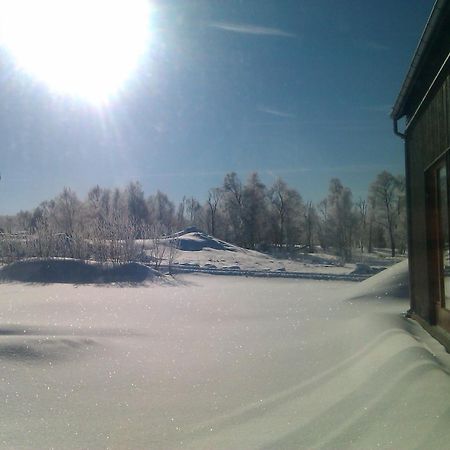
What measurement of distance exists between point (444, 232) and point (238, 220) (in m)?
54.1

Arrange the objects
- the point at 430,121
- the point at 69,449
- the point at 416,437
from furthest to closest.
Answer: the point at 430,121, the point at 69,449, the point at 416,437

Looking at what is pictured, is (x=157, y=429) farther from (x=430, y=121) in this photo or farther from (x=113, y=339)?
(x=430, y=121)

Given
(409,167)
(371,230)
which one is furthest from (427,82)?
(371,230)

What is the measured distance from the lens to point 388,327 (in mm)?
7953

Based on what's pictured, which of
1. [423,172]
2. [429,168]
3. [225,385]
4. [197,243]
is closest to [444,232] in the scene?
[429,168]


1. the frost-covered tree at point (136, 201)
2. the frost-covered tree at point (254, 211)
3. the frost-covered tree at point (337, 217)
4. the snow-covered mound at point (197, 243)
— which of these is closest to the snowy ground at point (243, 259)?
the snow-covered mound at point (197, 243)

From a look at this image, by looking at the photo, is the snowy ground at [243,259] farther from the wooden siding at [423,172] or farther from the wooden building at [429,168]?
the wooden building at [429,168]

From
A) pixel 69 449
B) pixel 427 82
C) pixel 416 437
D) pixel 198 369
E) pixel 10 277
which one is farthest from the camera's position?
pixel 10 277

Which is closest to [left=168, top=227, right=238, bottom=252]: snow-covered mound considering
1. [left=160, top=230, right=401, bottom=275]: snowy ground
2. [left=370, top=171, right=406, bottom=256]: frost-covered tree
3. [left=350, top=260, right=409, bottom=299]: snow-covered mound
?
[left=160, top=230, right=401, bottom=275]: snowy ground

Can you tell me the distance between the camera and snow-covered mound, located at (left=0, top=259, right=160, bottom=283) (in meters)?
24.1

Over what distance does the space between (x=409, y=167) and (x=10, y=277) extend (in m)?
20.9

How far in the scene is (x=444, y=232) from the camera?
7.29 metres

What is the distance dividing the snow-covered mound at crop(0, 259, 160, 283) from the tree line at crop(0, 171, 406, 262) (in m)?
3.71

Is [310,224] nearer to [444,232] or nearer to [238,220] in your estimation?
[238,220]
